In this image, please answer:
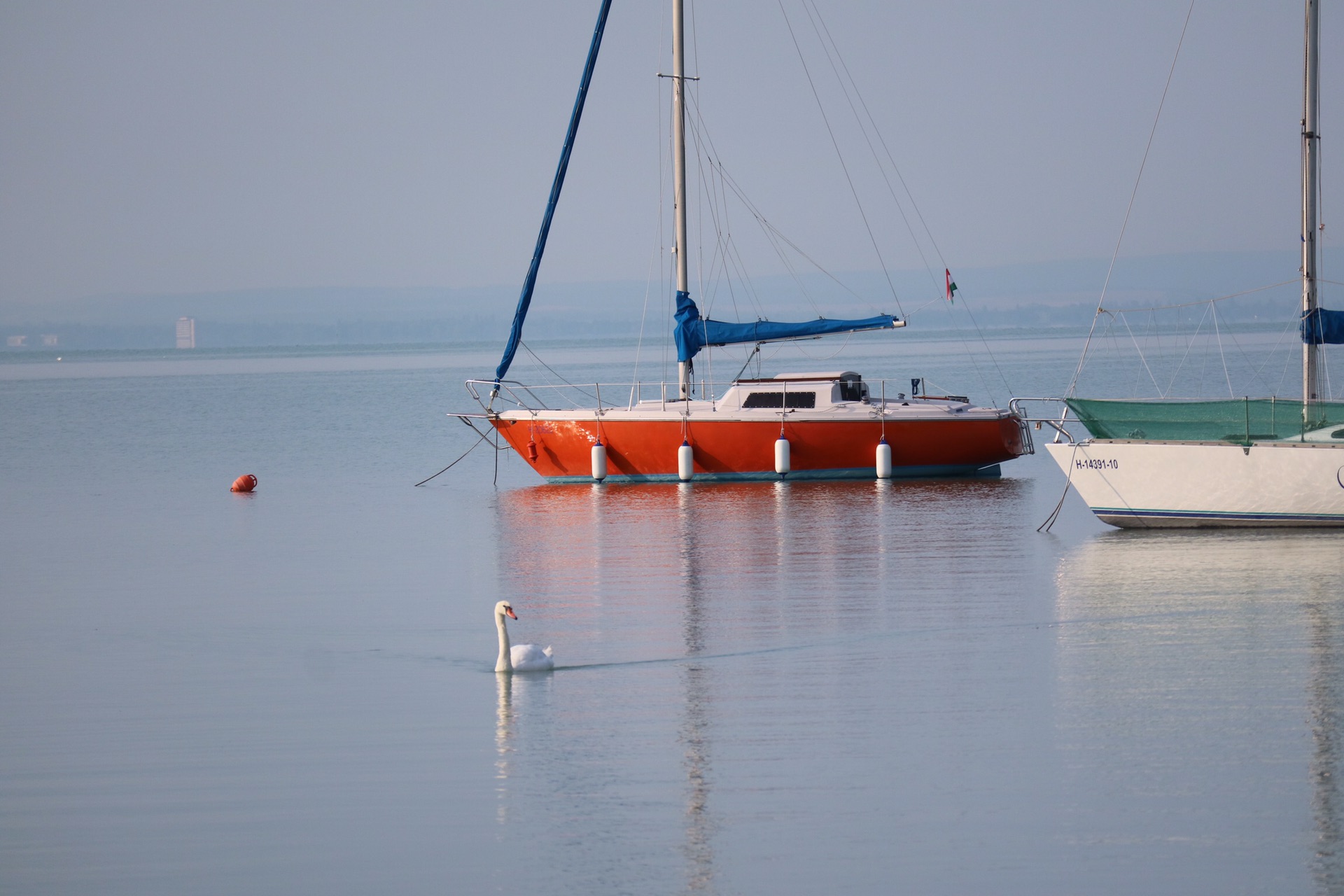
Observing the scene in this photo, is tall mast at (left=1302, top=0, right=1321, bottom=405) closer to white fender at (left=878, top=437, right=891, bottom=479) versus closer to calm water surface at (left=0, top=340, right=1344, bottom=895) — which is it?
calm water surface at (left=0, top=340, right=1344, bottom=895)

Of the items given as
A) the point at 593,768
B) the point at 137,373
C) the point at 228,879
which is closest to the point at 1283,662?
the point at 593,768

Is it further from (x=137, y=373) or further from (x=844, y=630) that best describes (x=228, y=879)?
(x=137, y=373)

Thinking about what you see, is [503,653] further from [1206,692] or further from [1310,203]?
[1310,203]

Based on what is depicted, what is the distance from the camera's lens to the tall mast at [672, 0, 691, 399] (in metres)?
29.7

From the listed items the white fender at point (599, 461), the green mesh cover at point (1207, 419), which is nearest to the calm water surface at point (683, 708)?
the green mesh cover at point (1207, 419)

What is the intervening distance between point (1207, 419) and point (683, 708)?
35.1ft

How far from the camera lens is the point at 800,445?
2839 cm

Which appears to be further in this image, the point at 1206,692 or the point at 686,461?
the point at 686,461

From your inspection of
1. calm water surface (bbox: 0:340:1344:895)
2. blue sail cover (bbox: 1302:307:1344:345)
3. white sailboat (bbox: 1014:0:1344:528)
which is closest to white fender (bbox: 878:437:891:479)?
calm water surface (bbox: 0:340:1344:895)

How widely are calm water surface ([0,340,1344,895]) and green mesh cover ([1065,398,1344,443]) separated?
1.33 m

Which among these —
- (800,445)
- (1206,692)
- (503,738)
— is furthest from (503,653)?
(800,445)

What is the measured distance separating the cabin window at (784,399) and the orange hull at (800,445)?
32cm

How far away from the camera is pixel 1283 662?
12.5 metres

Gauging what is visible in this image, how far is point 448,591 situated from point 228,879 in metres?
9.40
